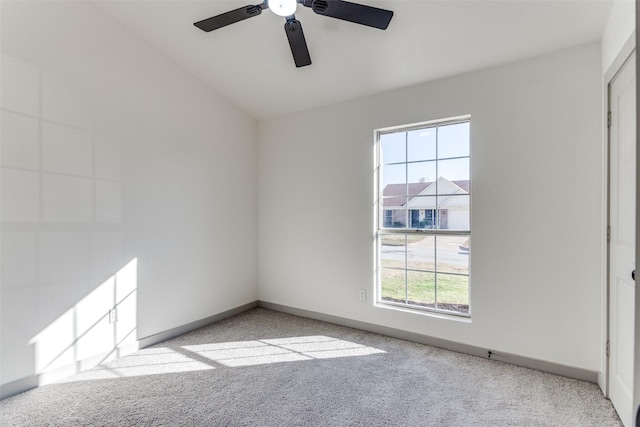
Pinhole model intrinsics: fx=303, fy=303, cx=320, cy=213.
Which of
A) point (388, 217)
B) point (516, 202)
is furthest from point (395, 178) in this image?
point (516, 202)

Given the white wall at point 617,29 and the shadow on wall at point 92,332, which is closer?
the white wall at point 617,29

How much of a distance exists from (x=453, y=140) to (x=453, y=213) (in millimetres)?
658

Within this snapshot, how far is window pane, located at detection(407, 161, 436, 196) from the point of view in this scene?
2.83 metres

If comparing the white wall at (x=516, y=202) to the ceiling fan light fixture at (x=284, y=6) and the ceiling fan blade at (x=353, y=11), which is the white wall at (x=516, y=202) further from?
the ceiling fan light fixture at (x=284, y=6)

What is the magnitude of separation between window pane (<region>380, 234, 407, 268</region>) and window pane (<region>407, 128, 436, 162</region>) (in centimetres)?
79

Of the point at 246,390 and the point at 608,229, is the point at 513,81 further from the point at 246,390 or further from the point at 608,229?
the point at 246,390

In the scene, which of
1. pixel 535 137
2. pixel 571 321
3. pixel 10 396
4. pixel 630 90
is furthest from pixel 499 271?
pixel 10 396

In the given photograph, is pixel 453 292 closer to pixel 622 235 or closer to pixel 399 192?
pixel 399 192

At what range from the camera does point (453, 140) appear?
8.95 ft

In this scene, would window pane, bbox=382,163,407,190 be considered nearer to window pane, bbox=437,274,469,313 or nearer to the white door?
window pane, bbox=437,274,469,313

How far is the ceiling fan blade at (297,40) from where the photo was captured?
1.79 m

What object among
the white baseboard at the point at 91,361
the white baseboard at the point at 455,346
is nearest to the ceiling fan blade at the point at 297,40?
the white baseboard at the point at 455,346

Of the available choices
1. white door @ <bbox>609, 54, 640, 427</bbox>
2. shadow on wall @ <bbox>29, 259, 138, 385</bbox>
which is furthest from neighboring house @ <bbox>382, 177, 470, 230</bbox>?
shadow on wall @ <bbox>29, 259, 138, 385</bbox>

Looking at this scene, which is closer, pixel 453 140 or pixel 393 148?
pixel 453 140
